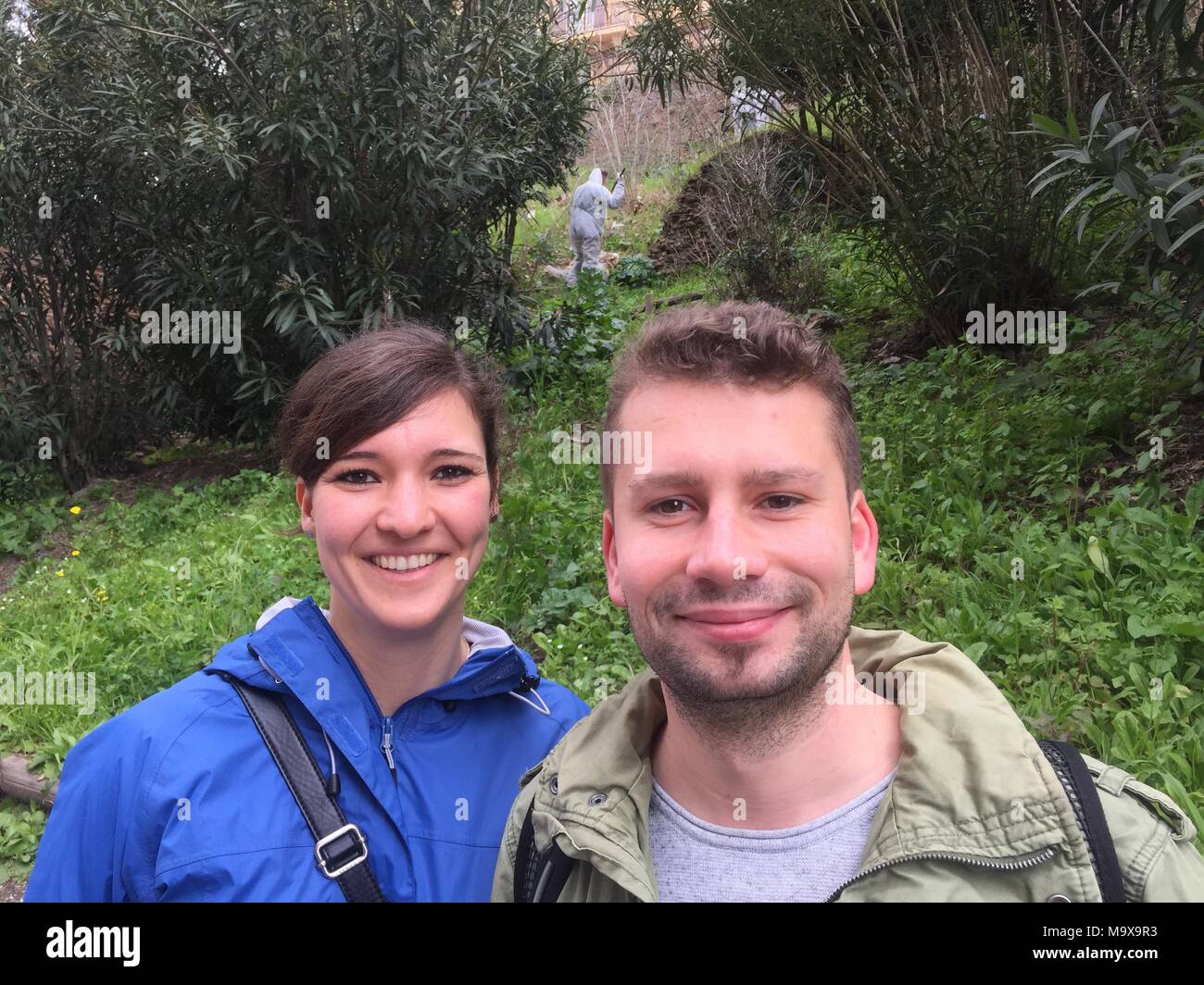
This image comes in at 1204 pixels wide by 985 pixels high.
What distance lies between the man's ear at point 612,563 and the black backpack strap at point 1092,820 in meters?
0.69

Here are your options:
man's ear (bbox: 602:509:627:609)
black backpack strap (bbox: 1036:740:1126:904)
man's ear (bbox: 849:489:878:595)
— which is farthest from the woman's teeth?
black backpack strap (bbox: 1036:740:1126:904)

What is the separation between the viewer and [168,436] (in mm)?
9656

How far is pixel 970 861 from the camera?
54.5 inches

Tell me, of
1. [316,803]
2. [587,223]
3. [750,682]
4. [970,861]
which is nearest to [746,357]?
[750,682]

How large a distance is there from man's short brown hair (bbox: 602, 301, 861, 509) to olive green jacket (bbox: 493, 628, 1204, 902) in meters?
0.41

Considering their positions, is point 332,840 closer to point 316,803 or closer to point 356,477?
point 316,803

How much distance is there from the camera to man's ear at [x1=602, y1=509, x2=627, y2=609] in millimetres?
1690

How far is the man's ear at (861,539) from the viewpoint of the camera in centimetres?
169

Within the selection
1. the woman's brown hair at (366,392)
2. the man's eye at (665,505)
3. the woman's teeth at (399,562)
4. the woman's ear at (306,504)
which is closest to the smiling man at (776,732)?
the man's eye at (665,505)

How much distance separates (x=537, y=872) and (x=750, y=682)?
19.0 inches

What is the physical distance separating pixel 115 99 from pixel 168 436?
3.34 m

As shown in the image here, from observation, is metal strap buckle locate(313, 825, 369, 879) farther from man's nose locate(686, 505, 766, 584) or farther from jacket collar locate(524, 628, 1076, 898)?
man's nose locate(686, 505, 766, 584)

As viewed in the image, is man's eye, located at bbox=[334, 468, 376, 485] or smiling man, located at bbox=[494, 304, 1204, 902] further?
man's eye, located at bbox=[334, 468, 376, 485]
